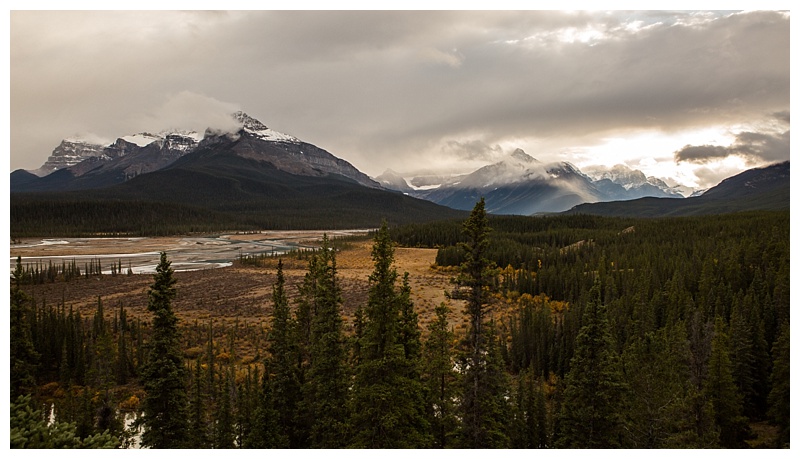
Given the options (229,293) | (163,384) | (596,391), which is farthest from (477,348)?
(229,293)

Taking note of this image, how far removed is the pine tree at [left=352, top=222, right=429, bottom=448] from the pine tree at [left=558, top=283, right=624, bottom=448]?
634 centimetres

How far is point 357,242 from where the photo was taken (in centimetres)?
15138

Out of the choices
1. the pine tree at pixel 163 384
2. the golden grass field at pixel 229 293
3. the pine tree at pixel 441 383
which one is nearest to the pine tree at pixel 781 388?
the pine tree at pixel 441 383

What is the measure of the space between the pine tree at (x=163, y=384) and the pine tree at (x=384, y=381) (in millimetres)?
6467

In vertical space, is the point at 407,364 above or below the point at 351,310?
above

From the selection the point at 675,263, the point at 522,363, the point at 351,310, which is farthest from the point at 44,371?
the point at 675,263

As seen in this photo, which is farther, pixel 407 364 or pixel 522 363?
pixel 522 363

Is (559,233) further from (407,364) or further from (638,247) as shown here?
(407,364)

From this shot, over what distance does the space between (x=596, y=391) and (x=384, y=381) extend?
8.36 metres

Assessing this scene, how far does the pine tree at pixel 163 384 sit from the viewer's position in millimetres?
15406

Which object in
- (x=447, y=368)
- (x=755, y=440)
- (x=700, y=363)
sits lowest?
(x=755, y=440)

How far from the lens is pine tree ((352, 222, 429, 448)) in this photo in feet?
47.3

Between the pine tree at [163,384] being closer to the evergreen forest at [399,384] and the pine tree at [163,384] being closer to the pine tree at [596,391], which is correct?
the evergreen forest at [399,384]

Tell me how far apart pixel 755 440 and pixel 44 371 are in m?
44.0
